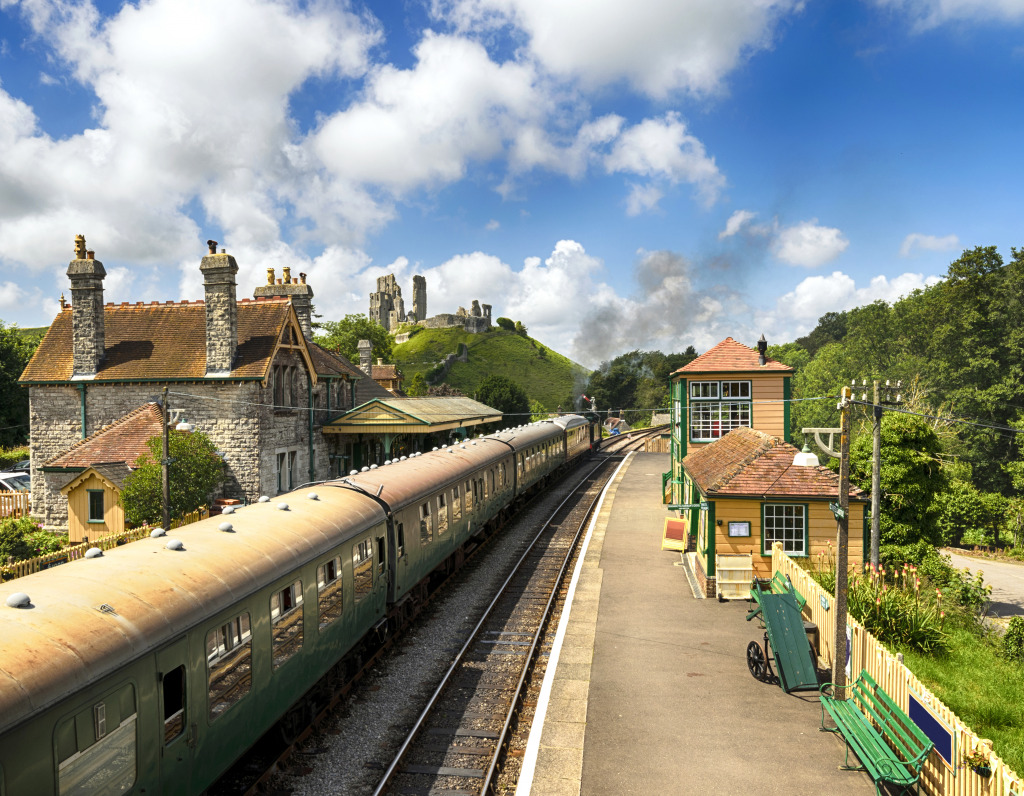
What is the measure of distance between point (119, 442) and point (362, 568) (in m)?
17.5

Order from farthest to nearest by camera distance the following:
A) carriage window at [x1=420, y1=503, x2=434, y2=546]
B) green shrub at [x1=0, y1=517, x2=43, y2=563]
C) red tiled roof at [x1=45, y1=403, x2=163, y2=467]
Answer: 1. red tiled roof at [x1=45, y1=403, x2=163, y2=467]
2. green shrub at [x1=0, y1=517, x2=43, y2=563]
3. carriage window at [x1=420, y1=503, x2=434, y2=546]

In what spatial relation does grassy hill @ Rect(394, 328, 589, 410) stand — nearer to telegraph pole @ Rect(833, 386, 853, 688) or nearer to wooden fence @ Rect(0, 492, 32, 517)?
wooden fence @ Rect(0, 492, 32, 517)

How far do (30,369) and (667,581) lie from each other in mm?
26114

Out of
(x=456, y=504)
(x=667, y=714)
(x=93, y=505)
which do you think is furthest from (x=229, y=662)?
(x=93, y=505)

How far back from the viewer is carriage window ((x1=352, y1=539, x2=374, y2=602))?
11297 millimetres

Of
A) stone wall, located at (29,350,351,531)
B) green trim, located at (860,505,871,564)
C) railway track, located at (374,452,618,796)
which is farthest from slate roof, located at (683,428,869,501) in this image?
stone wall, located at (29,350,351,531)

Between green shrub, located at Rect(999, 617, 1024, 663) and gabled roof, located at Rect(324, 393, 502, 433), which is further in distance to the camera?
gabled roof, located at Rect(324, 393, 502, 433)

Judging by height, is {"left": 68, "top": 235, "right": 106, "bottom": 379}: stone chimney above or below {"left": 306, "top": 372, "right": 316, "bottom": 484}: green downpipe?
above

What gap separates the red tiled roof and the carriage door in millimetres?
19373

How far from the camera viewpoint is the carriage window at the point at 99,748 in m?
5.23

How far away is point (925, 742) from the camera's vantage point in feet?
26.4

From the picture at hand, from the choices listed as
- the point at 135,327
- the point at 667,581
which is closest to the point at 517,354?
the point at 135,327

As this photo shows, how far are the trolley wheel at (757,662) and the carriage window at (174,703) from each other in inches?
370

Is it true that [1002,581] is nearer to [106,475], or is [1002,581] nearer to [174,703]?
[174,703]
